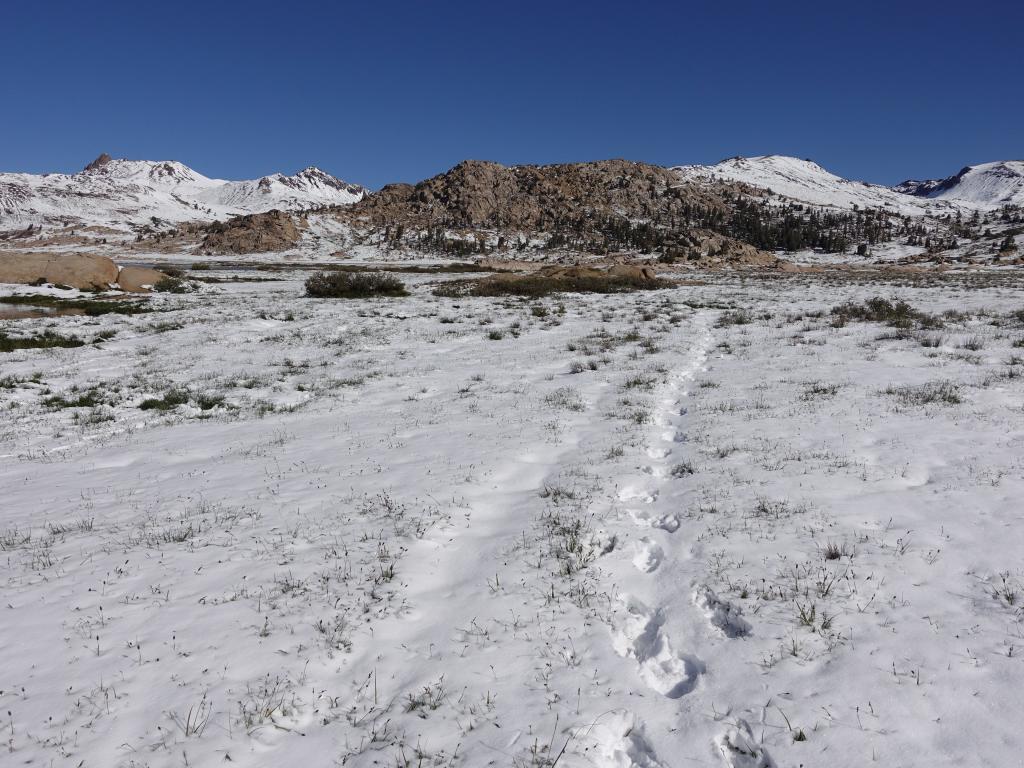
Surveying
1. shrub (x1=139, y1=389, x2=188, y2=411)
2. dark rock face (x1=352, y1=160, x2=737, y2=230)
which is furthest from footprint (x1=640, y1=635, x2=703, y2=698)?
dark rock face (x1=352, y1=160, x2=737, y2=230)

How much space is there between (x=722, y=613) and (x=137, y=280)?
147ft

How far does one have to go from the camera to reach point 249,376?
14781 mm

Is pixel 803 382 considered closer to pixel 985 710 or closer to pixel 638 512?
pixel 638 512

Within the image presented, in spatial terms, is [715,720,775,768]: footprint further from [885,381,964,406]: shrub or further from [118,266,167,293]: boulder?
[118,266,167,293]: boulder

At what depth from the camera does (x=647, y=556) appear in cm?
558

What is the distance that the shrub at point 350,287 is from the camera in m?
37.0

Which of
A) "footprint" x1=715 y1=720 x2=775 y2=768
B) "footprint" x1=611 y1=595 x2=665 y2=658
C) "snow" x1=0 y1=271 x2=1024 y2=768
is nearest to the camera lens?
"footprint" x1=715 y1=720 x2=775 y2=768

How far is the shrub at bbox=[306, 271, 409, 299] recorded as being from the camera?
3697cm

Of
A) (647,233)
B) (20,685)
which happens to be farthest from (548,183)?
(20,685)

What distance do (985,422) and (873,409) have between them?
1.51 metres

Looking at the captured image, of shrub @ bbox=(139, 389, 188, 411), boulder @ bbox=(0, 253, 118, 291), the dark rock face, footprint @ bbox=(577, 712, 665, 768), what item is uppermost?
the dark rock face

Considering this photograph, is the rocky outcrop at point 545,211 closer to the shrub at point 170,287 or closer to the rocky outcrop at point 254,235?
the rocky outcrop at point 254,235

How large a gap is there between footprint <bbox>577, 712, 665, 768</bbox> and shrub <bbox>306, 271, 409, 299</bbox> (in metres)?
36.2

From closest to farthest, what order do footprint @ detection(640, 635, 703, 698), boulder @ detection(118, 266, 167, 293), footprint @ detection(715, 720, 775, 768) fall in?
footprint @ detection(715, 720, 775, 768) < footprint @ detection(640, 635, 703, 698) < boulder @ detection(118, 266, 167, 293)
